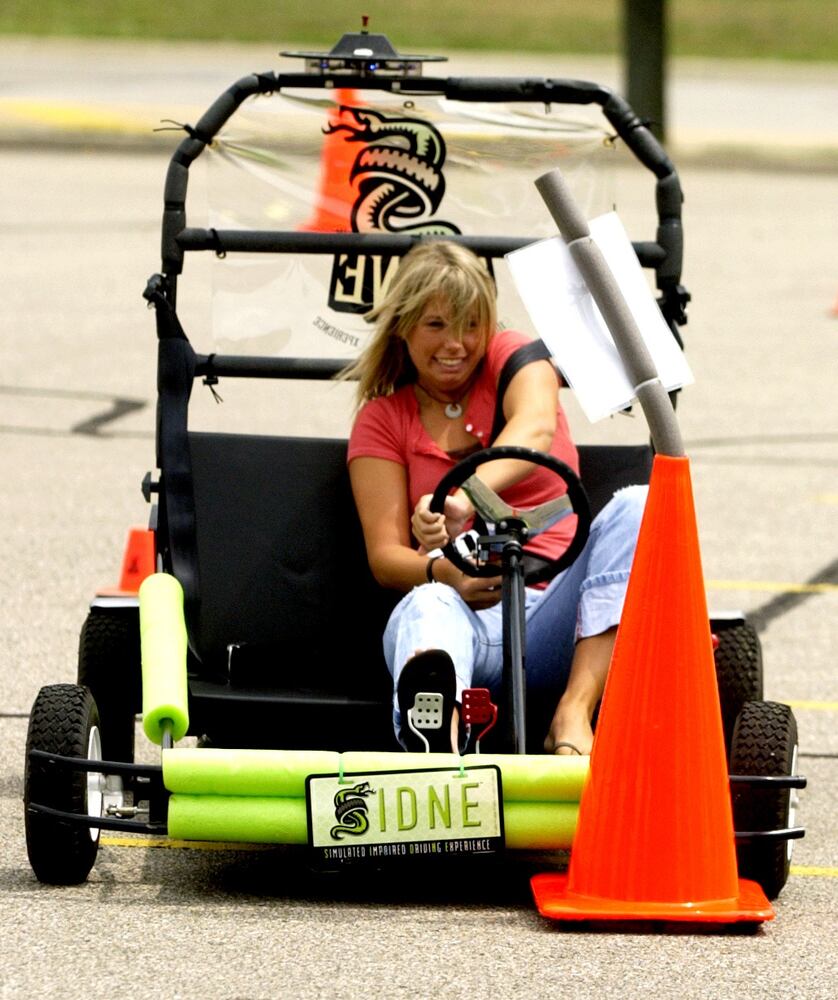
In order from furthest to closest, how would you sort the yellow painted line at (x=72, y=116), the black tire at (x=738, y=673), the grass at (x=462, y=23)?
1. the grass at (x=462, y=23)
2. the yellow painted line at (x=72, y=116)
3. the black tire at (x=738, y=673)

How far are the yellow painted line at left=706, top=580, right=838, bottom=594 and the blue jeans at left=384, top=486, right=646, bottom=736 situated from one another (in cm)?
272

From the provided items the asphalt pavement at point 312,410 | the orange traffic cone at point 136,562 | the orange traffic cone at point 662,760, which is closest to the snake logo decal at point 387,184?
the asphalt pavement at point 312,410

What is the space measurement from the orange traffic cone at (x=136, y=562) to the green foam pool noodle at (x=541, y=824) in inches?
99.1

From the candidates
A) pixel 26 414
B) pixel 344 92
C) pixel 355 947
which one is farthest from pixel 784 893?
pixel 26 414

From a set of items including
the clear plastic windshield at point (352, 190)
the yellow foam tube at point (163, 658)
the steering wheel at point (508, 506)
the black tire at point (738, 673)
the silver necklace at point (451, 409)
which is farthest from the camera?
the clear plastic windshield at point (352, 190)

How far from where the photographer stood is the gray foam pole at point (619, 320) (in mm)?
4152

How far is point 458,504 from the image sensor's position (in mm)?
4914

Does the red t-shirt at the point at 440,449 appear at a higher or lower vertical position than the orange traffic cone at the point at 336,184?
lower

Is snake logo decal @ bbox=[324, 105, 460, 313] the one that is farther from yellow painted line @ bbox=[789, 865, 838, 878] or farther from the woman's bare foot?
yellow painted line @ bbox=[789, 865, 838, 878]

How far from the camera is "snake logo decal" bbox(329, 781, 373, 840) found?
4.21 m

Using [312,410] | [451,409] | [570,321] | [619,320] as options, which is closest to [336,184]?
[451,409]

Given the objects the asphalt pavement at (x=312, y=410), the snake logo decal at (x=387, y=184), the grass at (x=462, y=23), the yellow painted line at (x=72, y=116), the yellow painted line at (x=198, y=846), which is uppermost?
the grass at (x=462, y=23)

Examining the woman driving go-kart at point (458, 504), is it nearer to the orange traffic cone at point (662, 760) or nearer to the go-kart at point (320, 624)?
the go-kart at point (320, 624)

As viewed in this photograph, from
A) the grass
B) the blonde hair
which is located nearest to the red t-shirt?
the blonde hair
